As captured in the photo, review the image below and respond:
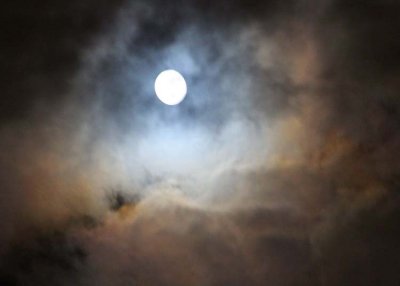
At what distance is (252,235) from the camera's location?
215 centimetres

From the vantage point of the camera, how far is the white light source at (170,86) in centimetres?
208

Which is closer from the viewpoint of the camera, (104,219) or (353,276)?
(353,276)

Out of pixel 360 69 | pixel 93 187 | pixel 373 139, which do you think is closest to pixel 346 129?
pixel 373 139

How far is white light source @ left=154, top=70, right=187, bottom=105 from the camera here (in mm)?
2084

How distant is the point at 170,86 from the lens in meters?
2.08

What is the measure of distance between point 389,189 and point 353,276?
35 cm

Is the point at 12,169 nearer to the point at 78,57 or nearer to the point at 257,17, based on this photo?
the point at 78,57

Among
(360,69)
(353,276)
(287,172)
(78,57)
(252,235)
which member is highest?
(78,57)

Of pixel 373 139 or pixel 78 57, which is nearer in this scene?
pixel 373 139

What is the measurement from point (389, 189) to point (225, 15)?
90cm

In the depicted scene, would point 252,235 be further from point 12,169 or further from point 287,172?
point 12,169

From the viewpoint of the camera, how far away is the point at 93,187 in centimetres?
223

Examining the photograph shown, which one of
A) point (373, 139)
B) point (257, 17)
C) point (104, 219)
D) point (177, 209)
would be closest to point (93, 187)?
point (104, 219)

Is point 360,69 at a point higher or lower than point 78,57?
lower
